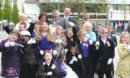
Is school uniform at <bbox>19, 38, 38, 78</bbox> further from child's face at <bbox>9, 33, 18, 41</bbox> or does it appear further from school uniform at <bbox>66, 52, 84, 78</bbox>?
school uniform at <bbox>66, 52, 84, 78</bbox>

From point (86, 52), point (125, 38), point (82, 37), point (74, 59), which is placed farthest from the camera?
point (86, 52)

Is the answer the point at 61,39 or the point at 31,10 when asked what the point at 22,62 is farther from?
the point at 31,10

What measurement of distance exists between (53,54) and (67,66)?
616 mm

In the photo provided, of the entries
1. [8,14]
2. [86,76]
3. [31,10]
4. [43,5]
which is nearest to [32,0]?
[31,10]

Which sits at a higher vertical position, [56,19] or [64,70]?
[56,19]

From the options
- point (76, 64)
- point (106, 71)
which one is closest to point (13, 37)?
point (76, 64)

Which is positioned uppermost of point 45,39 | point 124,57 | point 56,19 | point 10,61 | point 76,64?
point 56,19

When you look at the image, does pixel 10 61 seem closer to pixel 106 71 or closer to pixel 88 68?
pixel 88 68

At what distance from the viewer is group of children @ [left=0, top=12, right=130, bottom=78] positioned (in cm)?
1070

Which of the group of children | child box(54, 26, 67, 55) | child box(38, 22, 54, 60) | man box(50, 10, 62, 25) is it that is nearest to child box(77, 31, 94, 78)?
the group of children

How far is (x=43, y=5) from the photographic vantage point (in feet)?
263

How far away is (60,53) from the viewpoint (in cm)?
1150

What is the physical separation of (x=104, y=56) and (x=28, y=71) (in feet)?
7.43

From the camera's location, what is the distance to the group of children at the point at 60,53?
35.1 ft
